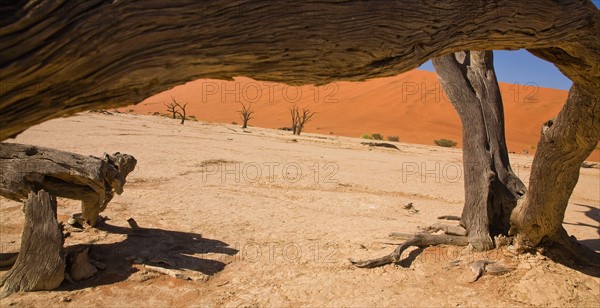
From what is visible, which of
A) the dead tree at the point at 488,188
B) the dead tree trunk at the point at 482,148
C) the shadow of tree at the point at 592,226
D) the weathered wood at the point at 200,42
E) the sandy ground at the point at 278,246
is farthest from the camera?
the shadow of tree at the point at 592,226

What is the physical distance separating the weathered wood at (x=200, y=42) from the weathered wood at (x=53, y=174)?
3453 millimetres

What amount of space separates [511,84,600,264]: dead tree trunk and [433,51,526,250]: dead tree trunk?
285mm

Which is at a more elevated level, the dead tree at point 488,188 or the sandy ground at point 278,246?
the dead tree at point 488,188

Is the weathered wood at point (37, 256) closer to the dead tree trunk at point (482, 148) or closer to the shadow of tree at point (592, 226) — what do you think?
the dead tree trunk at point (482, 148)

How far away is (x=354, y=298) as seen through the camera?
383 centimetres

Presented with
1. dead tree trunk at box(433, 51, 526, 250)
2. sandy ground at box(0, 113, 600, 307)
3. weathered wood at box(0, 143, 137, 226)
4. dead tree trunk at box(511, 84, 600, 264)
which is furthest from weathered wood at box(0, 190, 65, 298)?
dead tree trunk at box(511, 84, 600, 264)

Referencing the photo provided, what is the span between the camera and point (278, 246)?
5027 mm

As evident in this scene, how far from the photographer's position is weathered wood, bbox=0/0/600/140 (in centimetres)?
108

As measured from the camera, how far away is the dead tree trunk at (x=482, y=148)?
4723 mm

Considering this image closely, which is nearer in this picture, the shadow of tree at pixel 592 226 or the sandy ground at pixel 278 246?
the sandy ground at pixel 278 246

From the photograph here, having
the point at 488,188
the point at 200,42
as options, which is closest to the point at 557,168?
the point at 488,188

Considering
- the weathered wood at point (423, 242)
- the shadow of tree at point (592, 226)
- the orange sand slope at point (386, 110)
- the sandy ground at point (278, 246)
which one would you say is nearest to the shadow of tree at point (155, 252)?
the sandy ground at point (278, 246)

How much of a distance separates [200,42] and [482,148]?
4.39 m

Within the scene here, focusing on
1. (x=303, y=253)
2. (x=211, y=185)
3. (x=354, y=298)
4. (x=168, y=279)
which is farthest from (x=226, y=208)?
(x=354, y=298)
